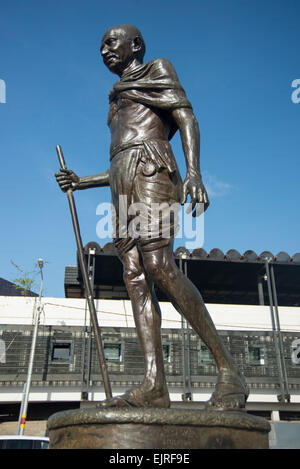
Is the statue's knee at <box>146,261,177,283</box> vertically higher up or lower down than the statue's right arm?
lower down

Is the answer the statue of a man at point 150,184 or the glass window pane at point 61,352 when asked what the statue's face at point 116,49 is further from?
the glass window pane at point 61,352

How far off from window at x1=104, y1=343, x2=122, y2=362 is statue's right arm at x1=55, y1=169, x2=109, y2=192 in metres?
18.4

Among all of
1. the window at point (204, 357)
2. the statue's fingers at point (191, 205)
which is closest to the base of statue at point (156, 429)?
the statue's fingers at point (191, 205)

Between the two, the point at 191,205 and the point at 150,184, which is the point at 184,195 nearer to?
the point at 191,205

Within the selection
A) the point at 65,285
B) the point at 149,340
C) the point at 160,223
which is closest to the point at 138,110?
the point at 160,223

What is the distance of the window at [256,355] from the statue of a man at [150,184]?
65.1ft

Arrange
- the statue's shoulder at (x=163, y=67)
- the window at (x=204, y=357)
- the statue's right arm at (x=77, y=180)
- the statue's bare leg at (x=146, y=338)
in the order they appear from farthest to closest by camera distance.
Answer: the window at (x=204, y=357)
the statue's right arm at (x=77, y=180)
the statue's shoulder at (x=163, y=67)
the statue's bare leg at (x=146, y=338)

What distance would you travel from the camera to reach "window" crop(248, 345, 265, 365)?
21.5 m

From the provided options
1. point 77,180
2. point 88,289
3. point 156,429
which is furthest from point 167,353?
point 156,429

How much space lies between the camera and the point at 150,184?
118 inches

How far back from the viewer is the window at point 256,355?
21.5m

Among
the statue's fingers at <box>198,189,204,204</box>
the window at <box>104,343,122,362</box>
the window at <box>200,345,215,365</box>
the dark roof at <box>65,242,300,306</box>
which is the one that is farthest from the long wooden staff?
the window at <box>200,345,215,365</box>

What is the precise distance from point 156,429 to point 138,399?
0.43 meters

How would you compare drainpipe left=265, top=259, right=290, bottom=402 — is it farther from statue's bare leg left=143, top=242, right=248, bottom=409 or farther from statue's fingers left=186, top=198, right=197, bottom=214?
statue's fingers left=186, top=198, right=197, bottom=214
